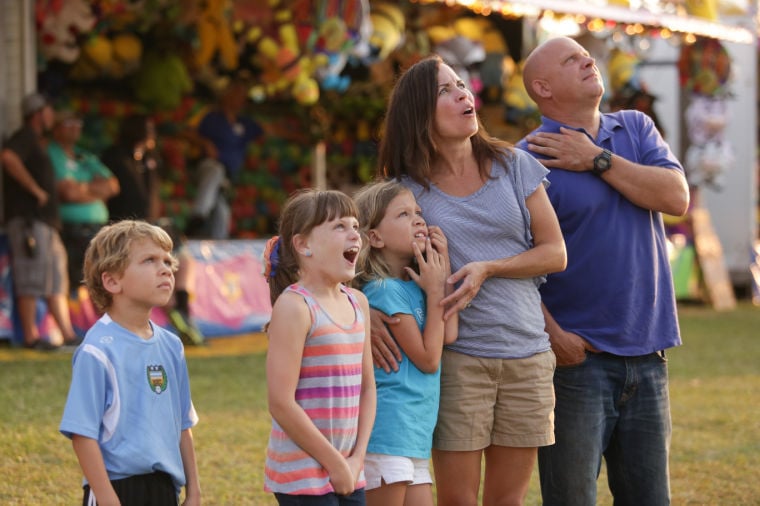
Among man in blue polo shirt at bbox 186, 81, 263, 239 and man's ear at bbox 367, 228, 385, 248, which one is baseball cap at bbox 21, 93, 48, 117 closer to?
man in blue polo shirt at bbox 186, 81, 263, 239

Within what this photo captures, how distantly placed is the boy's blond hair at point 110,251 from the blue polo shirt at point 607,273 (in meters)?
1.10

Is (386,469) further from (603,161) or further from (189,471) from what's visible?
(603,161)

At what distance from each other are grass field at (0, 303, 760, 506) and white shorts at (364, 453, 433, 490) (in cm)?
172

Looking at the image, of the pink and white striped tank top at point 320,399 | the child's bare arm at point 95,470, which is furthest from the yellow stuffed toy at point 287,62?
the child's bare arm at point 95,470

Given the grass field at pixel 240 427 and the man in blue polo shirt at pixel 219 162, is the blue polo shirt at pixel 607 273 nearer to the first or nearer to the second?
the grass field at pixel 240 427

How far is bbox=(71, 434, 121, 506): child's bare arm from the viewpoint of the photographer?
2732 millimetres

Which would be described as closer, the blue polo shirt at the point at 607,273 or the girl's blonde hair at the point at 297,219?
the girl's blonde hair at the point at 297,219

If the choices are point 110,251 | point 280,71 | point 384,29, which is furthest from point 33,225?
point 110,251

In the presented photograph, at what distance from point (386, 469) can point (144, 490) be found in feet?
1.95

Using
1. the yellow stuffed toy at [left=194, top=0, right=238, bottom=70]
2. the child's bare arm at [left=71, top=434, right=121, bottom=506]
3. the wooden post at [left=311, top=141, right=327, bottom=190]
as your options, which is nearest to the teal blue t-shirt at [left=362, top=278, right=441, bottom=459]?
the child's bare arm at [left=71, top=434, right=121, bottom=506]

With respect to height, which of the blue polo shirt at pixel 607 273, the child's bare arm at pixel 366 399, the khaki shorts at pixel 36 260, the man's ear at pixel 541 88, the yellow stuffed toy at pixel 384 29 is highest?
the yellow stuffed toy at pixel 384 29

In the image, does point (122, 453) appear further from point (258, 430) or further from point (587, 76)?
point (258, 430)

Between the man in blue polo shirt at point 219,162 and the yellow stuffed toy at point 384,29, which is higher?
the yellow stuffed toy at point 384,29

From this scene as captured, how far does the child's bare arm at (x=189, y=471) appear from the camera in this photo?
2.95 m
